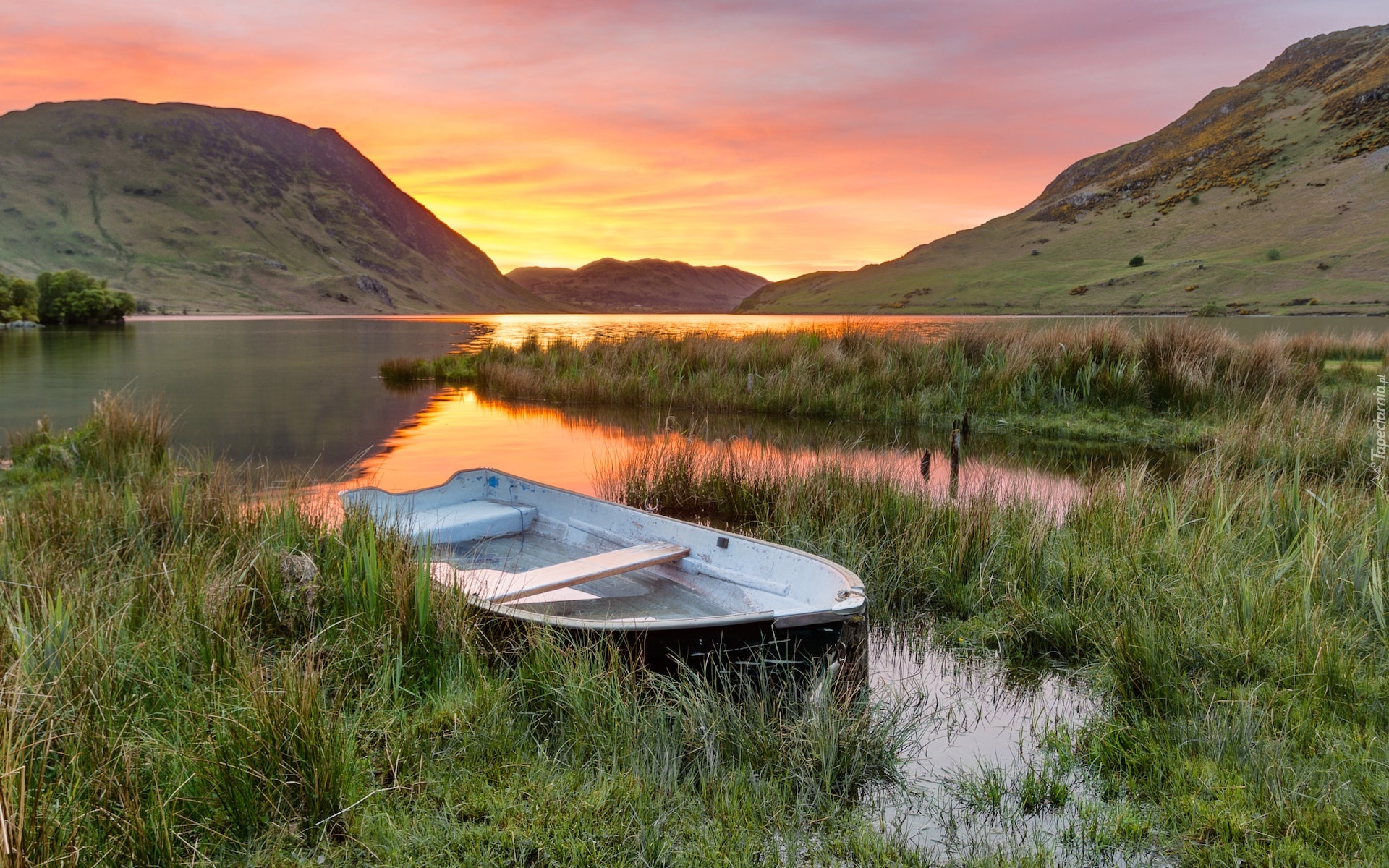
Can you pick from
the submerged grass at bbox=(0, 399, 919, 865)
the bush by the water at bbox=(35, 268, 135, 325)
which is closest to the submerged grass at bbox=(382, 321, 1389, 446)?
the submerged grass at bbox=(0, 399, 919, 865)

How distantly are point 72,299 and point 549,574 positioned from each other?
257ft

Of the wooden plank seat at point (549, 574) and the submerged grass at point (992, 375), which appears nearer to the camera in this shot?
the wooden plank seat at point (549, 574)

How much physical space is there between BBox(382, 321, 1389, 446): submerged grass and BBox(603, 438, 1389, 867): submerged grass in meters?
6.16

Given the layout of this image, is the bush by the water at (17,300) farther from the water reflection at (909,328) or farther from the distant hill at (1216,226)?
the distant hill at (1216,226)

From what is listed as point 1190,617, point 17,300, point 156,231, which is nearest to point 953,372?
point 1190,617

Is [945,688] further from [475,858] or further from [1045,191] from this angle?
[1045,191]

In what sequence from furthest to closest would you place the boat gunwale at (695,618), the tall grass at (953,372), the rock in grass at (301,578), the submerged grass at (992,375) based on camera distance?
the tall grass at (953,372) → the submerged grass at (992,375) → the rock in grass at (301,578) → the boat gunwale at (695,618)

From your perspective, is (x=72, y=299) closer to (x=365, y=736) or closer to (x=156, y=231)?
(x=365, y=736)

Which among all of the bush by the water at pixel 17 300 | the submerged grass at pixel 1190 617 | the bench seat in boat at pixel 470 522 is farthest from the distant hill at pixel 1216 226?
the bush by the water at pixel 17 300

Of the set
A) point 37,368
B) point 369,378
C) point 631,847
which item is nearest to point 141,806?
point 631,847

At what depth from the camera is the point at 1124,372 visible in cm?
1503

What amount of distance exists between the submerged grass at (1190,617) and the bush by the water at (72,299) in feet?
253

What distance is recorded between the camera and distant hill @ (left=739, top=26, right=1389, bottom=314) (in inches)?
2874

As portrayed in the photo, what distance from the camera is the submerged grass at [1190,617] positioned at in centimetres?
329
